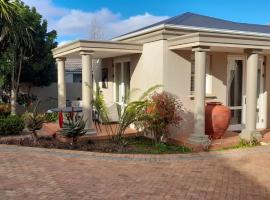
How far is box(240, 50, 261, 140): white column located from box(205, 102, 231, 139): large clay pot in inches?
26.2

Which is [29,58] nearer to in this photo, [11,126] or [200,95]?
[11,126]

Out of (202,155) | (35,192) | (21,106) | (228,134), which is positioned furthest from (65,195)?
(21,106)

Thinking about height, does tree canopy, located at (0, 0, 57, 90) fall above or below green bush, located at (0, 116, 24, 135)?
above

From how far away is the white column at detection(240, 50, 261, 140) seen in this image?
11.2 meters

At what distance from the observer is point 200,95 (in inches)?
405

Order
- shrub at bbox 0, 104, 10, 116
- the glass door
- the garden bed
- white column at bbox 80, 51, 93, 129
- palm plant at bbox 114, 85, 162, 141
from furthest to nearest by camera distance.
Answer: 1. shrub at bbox 0, 104, 10, 116
2. the glass door
3. white column at bbox 80, 51, 93, 129
4. palm plant at bbox 114, 85, 162, 141
5. the garden bed

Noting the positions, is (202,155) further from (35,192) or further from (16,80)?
(16,80)

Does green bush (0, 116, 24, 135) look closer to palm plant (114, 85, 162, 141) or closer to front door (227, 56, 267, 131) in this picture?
palm plant (114, 85, 162, 141)

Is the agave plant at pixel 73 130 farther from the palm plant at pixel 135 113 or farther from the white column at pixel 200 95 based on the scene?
the white column at pixel 200 95

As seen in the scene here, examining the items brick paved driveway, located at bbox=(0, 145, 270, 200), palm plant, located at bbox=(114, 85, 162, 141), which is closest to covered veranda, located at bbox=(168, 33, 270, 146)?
brick paved driveway, located at bbox=(0, 145, 270, 200)

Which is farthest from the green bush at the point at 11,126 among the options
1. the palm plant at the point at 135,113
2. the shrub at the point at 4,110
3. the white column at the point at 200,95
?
the white column at the point at 200,95

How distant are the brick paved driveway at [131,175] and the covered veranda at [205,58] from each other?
3.59 ft

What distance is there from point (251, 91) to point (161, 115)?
310 centimetres

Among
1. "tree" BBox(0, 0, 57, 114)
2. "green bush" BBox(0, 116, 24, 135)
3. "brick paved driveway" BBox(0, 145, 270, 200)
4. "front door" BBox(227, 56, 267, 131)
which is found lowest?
"brick paved driveway" BBox(0, 145, 270, 200)
